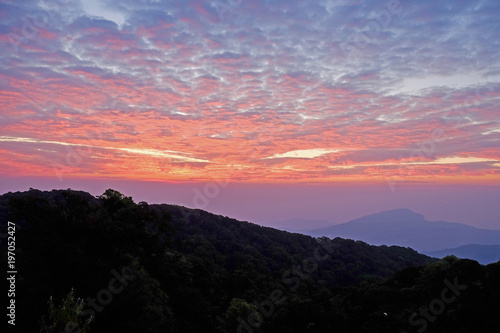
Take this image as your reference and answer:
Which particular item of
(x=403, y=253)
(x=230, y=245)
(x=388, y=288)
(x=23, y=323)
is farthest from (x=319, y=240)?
(x=23, y=323)

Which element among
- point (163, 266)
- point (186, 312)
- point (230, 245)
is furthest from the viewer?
point (230, 245)

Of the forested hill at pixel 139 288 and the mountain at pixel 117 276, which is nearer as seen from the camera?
the forested hill at pixel 139 288

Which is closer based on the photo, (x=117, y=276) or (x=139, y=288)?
(x=117, y=276)

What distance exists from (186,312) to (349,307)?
14.8 meters

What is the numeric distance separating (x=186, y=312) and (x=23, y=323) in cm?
1476

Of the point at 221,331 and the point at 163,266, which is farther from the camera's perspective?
the point at 163,266

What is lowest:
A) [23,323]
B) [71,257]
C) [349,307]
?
[349,307]

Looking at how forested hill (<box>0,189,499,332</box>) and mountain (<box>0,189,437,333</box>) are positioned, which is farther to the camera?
mountain (<box>0,189,437,333</box>)

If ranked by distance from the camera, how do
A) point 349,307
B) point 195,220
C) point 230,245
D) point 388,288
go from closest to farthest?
point 349,307 < point 388,288 < point 230,245 < point 195,220

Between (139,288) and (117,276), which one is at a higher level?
(117,276)

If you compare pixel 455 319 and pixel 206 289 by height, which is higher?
pixel 455 319

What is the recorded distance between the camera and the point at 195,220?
261 feet

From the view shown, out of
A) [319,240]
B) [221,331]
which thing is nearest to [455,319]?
[221,331]

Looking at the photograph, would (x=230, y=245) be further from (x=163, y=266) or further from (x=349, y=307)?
(x=349, y=307)
